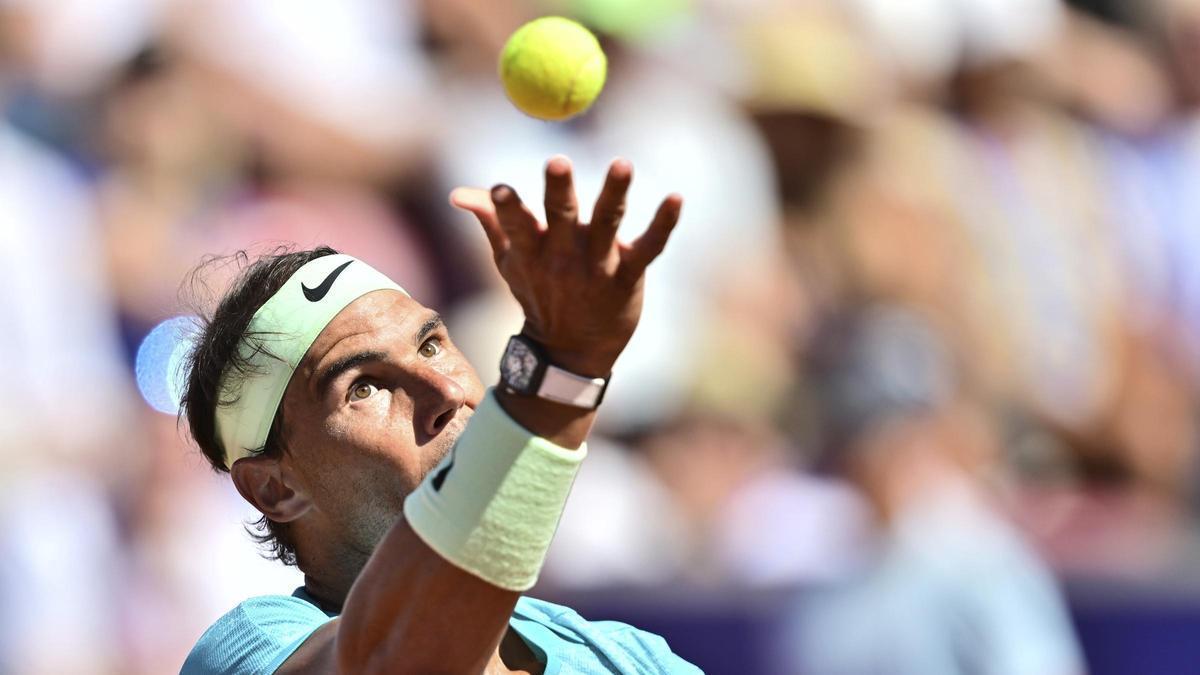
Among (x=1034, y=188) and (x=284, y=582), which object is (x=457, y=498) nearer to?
(x=284, y=582)

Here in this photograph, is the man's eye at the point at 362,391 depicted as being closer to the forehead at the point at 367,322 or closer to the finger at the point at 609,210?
the forehead at the point at 367,322

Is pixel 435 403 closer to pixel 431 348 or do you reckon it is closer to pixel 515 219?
pixel 431 348

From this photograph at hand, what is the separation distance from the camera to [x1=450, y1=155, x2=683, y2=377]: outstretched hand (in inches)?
78.1

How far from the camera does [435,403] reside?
2.81m

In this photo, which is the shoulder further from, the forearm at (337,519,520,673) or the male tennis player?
the forearm at (337,519,520,673)

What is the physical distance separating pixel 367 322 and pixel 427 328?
0.38ft

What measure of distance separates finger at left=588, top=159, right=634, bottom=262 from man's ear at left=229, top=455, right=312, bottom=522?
1.13m

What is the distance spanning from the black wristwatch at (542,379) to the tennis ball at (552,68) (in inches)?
19.6

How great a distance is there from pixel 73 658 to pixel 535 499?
12.6ft

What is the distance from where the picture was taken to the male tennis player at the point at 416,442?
205 centimetres

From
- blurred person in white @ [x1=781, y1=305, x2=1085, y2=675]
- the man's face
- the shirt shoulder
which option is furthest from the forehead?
blurred person in white @ [x1=781, y1=305, x2=1085, y2=675]

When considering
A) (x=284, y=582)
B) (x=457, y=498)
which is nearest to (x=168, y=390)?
(x=457, y=498)

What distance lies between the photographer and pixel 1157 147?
7.74 m

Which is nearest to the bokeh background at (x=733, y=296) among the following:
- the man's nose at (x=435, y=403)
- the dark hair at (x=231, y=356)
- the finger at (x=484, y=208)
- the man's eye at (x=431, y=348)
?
the dark hair at (x=231, y=356)
